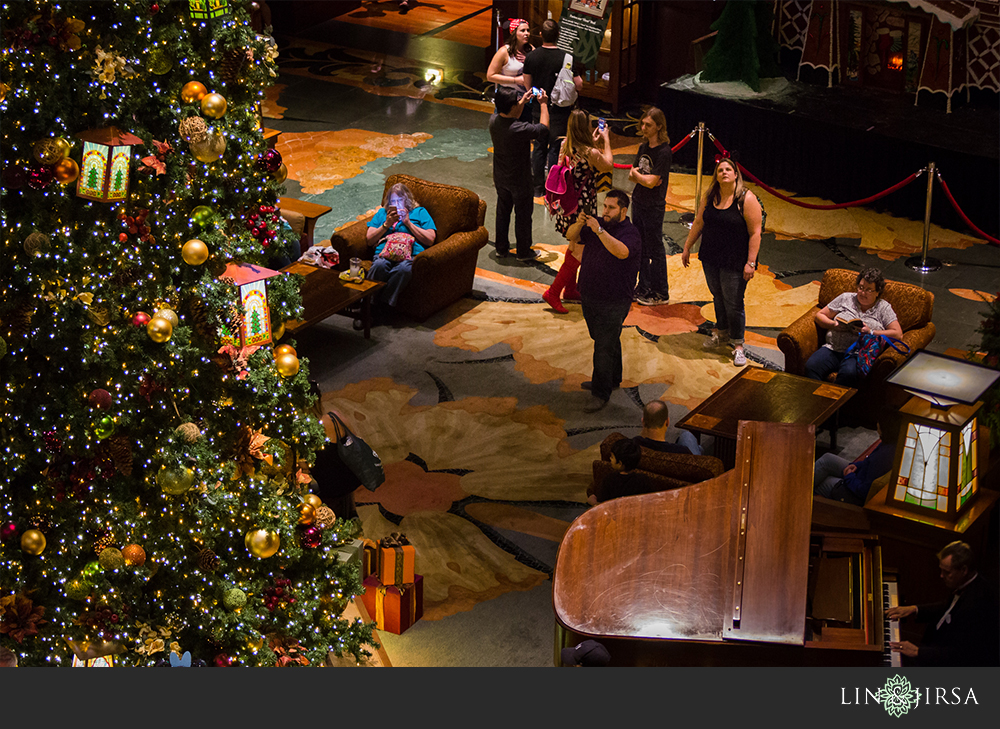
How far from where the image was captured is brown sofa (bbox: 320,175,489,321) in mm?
9672

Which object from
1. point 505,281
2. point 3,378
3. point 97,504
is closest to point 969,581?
point 97,504

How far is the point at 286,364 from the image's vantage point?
5.14 m

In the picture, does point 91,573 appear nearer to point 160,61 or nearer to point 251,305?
point 251,305

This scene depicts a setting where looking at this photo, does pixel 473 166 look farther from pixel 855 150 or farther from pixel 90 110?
pixel 90 110

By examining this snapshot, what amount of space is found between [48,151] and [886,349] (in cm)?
551

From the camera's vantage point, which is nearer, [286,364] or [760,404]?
[286,364]

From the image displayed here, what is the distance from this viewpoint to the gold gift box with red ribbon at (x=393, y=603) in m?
6.40

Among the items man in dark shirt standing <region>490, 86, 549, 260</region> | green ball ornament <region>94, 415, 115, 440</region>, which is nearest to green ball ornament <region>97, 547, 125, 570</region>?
green ball ornament <region>94, 415, 115, 440</region>

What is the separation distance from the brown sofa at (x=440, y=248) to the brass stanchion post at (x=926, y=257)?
374 centimetres

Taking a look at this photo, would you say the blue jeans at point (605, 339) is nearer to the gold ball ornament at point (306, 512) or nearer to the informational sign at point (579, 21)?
the gold ball ornament at point (306, 512)

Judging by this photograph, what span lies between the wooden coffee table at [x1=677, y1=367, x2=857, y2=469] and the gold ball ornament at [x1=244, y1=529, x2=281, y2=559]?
Result: 3.05 meters

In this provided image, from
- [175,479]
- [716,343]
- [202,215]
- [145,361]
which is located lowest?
[716,343]

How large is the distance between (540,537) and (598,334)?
1763 mm

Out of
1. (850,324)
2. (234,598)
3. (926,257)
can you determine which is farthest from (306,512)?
(926,257)
